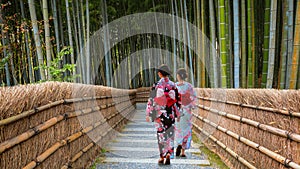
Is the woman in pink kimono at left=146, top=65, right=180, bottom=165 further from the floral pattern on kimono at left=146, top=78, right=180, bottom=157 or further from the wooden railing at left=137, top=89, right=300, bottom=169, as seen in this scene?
the wooden railing at left=137, top=89, right=300, bottom=169

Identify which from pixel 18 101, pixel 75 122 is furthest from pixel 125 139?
pixel 18 101

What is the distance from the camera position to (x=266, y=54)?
12.2ft

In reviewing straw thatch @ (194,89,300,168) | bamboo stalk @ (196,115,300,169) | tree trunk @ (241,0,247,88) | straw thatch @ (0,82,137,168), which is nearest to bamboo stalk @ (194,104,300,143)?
straw thatch @ (194,89,300,168)

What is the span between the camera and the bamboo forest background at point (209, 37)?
11.0 ft

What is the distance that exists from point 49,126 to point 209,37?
4475 millimetres

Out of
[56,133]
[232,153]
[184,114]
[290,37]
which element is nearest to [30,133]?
[56,133]

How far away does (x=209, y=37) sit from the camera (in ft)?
19.0

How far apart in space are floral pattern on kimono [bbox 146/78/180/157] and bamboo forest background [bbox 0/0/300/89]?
114 cm

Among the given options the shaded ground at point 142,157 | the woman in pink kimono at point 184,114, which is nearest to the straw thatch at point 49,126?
the shaded ground at point 142,157

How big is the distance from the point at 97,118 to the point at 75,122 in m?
1.05

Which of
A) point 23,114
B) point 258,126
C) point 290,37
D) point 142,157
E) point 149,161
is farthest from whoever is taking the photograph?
point 142,157

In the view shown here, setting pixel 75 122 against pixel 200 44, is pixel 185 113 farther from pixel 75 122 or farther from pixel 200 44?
pixel 200 44

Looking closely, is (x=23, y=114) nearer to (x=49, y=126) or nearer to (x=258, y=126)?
(x=49, y=126)

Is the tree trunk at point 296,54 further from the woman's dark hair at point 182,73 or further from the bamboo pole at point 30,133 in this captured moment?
the bamboo pole at point 30,133
